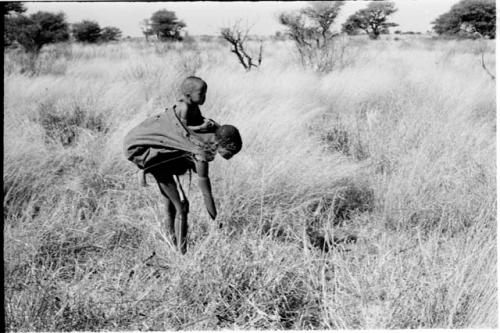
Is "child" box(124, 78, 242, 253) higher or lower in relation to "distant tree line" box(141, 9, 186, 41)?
lower

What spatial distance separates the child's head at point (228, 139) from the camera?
6.14ft

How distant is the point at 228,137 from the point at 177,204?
1.54ft

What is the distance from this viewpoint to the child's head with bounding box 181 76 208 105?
1.91 metres

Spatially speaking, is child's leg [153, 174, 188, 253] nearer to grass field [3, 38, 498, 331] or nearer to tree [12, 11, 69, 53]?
grass field [3, 38, 498, 331]

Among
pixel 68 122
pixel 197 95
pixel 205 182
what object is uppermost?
pixel 197 95

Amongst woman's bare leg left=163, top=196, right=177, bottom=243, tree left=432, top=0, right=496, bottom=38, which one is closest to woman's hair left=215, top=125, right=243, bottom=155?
woman's bare leg left=163, top=196, right=177, bottom=243

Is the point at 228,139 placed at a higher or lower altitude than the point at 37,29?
lower

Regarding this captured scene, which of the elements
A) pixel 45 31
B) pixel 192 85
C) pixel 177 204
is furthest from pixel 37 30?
pixel 192 85

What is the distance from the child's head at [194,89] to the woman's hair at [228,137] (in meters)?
0.15

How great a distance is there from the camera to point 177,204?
2182 millimetres

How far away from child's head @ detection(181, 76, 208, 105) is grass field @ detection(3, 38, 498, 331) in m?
0.65

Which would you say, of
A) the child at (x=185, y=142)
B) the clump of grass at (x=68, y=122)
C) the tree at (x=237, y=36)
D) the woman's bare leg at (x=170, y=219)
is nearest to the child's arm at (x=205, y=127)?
the child at (x=185, y=142)

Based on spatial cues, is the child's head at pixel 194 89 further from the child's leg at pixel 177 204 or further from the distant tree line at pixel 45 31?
the distant tree line at pixel 45 31

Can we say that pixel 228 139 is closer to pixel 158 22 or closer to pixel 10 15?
pixel 10 15
